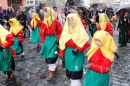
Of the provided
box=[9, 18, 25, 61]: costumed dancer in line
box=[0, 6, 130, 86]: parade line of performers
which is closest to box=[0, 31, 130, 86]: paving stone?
box=[0, 6, 130, 86]: parade line of performers

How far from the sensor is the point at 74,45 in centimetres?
412

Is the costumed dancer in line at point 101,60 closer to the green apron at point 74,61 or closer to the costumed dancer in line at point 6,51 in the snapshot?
the green apron at point 74,61

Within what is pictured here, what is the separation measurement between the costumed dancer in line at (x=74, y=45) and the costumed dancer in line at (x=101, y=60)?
50 centimetres

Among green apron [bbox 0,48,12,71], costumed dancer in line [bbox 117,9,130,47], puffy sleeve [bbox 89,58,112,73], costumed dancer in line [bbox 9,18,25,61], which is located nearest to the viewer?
puffy sleeve [bbox 89,58,112,73]

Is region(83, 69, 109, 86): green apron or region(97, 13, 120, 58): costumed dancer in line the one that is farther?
region(97, 13, 120, 58): costumed dancer in line

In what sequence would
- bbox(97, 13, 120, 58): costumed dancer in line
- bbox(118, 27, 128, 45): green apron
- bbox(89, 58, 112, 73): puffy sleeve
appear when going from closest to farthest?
bbox(89, 58, 112, 73): puffy sleeve < bbox(97, 13, 120, 58): costumed dancer in line < bbox(118, 27, 128, 45): green apron

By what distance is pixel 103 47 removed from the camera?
11.6 feet

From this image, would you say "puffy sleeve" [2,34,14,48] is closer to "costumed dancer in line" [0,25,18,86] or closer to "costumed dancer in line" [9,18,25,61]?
"costumed dancer in line" [0,25,18,86]

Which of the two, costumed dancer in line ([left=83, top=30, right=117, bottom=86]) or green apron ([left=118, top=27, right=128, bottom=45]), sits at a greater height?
costumed dancer in line ([left=83, top=30, right=117, bottom=86])

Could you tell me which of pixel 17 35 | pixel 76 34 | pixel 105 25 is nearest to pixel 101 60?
pixel 76 34

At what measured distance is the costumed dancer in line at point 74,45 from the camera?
13.4ft

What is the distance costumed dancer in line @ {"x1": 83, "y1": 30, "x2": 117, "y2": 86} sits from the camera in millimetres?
3479

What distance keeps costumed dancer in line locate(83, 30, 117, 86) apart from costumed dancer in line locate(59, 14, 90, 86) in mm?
500

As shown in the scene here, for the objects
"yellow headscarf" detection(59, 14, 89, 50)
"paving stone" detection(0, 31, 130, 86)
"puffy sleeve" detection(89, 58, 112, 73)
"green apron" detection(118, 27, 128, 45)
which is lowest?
"paving stone" detection(0, 31, 130, 86)
